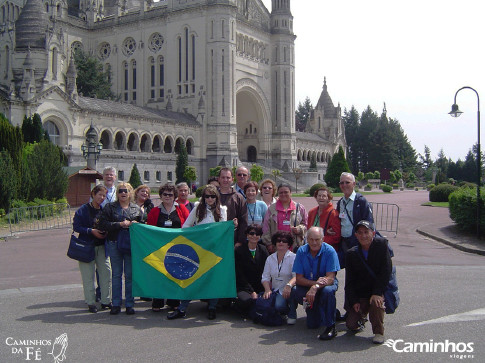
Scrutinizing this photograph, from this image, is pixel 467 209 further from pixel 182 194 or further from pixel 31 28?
pixel 31 28

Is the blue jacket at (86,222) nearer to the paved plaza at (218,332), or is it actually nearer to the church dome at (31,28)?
the paved plaza at (218,332)

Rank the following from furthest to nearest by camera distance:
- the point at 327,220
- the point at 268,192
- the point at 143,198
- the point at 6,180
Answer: the point at 6,180
the point at 143,198
the point at 268,192
the point at 327,220

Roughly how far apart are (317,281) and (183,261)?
2259mm

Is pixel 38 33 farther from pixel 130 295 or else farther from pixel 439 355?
pixel 439 355

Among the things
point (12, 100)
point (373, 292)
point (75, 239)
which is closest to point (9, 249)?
point (75, 239)

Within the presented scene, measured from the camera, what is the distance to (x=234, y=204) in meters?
8.90

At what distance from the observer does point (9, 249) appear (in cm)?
1609

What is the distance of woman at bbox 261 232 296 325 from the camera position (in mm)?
7948

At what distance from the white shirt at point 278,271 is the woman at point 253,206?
3.92 feet

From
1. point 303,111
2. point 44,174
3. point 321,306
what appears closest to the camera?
point 321,306

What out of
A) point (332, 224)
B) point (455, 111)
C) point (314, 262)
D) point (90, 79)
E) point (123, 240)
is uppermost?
point (90, 79)

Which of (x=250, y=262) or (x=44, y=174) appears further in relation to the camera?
(x=44, y=174)

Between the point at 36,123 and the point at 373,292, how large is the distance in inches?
1255

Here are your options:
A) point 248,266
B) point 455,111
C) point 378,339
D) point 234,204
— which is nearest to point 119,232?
point 234,204
